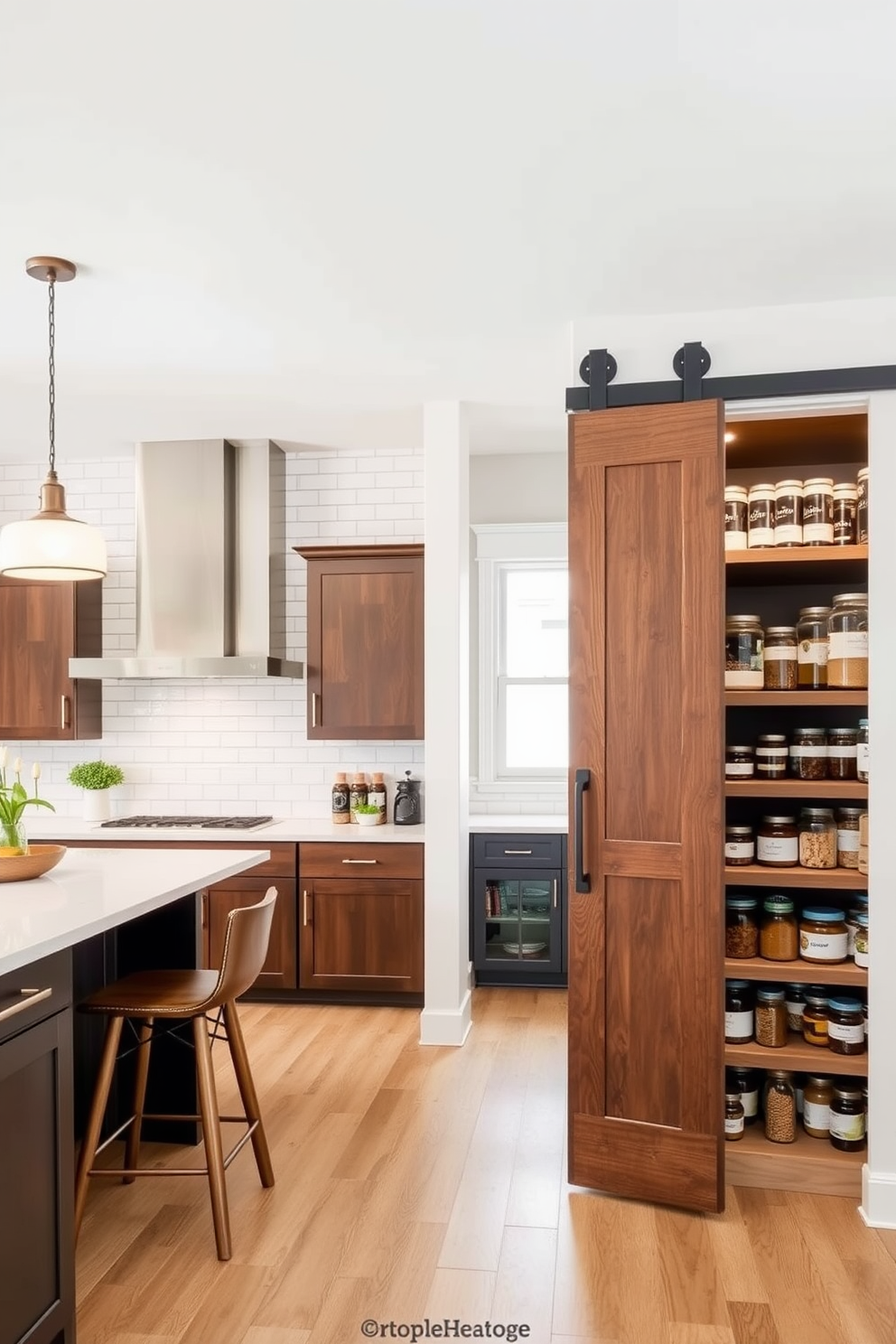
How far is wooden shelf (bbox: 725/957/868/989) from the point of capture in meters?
2.97

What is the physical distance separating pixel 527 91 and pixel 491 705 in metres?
3.61

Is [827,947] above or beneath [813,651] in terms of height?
beneath

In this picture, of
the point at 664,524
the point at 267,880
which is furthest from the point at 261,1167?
the point at 664,524

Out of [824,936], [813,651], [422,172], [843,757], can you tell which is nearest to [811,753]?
[843,757]

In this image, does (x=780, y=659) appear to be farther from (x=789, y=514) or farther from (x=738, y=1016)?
(x=738, y=1016)

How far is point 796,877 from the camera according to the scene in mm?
3053

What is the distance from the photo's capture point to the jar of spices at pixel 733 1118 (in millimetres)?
3082

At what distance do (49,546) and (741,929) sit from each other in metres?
2.46

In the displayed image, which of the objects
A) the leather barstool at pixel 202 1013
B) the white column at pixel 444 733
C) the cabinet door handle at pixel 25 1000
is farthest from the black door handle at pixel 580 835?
the cabinet door handle at pixel 25 1000

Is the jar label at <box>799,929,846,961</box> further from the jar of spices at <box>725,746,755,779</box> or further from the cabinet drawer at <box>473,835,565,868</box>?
the cabinet drawer at <box>473,835,565,868</box>

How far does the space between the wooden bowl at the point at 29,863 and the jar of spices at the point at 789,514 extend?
2420mm

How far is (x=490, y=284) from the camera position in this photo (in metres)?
3.05

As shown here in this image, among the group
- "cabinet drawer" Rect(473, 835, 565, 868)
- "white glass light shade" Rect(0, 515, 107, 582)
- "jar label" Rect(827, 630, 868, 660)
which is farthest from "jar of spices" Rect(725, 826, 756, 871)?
"white glass light shade" Rect(0, 515, 107, 582)

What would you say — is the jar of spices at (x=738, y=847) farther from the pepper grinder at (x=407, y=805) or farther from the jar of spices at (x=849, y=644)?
the pepper grinder at (x=407, y=805)
